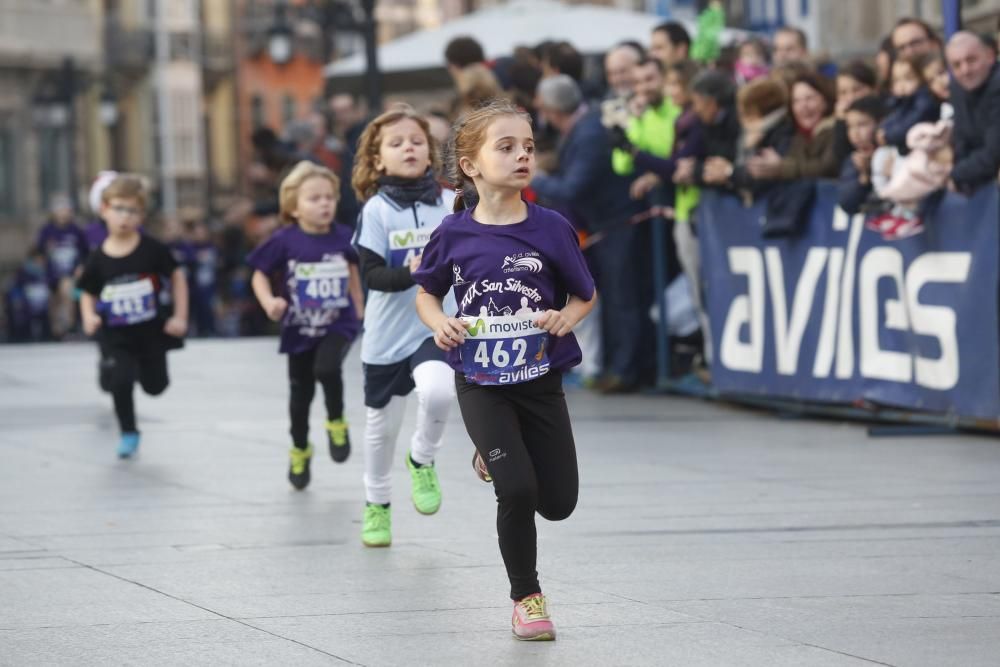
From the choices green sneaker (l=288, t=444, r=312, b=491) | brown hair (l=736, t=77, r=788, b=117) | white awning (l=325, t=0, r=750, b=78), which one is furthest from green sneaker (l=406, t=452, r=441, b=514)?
white awning (l=325, t=0, r=750, b=78)

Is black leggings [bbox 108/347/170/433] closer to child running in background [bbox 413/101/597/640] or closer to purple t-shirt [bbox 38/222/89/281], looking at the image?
child running in background [bbox 413/101/597/640]

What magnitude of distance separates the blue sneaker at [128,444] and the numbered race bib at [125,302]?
0.64 metres

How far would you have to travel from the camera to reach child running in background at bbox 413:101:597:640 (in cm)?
709

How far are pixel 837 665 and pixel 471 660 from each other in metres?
1.04

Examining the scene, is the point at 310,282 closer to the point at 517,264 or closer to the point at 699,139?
the point at 517,264

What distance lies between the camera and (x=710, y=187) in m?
14.5

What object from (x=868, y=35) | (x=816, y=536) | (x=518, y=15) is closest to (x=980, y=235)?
(x=816, y=536)

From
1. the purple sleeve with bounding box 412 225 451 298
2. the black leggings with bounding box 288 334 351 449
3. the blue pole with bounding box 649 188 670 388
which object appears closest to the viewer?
the purple sleeve with bounding box 412 225 451 298

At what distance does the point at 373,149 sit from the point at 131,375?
→ 389cm

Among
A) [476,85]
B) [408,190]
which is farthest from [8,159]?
[408,190]

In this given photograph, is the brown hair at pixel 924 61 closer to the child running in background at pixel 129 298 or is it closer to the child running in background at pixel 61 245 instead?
the child running in background at pixel 129 298

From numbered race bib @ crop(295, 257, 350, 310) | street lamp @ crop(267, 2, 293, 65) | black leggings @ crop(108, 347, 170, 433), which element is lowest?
black leggings @ crop(108, 347, 170, 433)

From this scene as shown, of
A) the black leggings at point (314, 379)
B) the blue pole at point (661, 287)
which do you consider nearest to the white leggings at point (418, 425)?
the black leggings at point (314, 379)

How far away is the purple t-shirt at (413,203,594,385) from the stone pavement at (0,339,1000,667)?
2.64 feet
